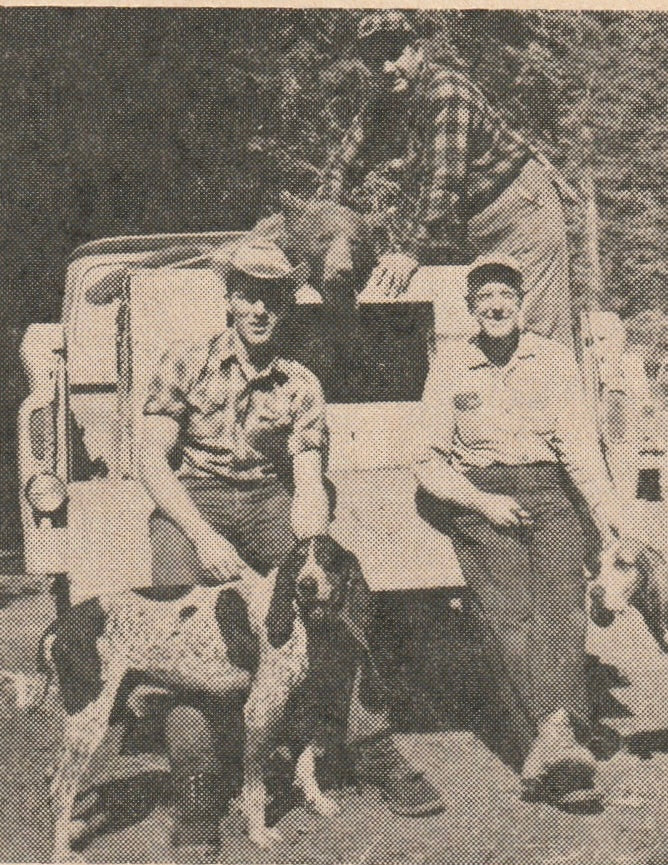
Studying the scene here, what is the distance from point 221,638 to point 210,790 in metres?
0.33

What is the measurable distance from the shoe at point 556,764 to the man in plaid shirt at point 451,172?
121cm

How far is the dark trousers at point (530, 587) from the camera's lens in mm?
3119

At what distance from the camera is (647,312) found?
6770 mm

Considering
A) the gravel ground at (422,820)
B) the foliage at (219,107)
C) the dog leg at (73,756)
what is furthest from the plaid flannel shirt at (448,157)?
the dog leg at (73,756)

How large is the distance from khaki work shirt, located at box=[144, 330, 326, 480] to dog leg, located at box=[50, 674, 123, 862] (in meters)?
0.58

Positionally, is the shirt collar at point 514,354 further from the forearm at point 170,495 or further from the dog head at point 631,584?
the forearm at point 170,495

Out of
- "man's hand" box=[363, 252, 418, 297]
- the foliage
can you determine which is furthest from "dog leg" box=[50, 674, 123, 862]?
the foliage

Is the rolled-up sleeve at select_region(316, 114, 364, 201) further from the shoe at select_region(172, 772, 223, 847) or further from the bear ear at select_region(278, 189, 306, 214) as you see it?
the shoe at select_region(172, 772, 223, 847)

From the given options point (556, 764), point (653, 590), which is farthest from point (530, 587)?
point (556, 764)

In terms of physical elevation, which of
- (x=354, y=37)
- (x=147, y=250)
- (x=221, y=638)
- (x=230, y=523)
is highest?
(x=354, y=37)

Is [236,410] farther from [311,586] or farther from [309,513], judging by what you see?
[311,586]

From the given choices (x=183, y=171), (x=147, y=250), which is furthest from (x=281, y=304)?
(x=183, y=171)

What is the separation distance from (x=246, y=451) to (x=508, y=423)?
0.65m

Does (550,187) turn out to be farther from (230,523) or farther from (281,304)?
(230,523)
